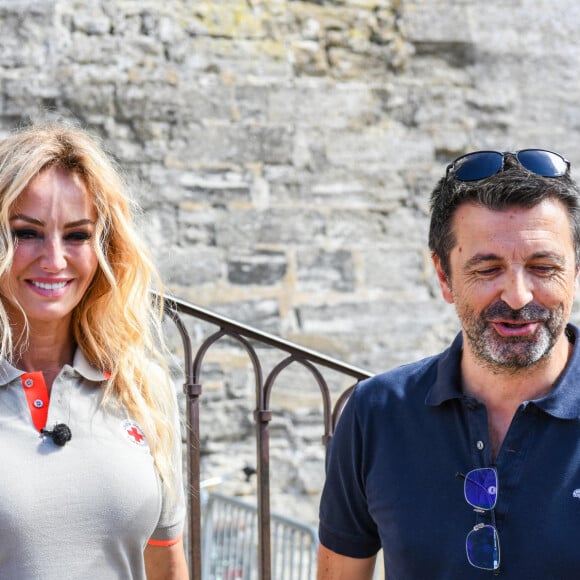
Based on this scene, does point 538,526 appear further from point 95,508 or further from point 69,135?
point 69,135

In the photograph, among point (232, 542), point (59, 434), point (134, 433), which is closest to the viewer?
point (59, 434)

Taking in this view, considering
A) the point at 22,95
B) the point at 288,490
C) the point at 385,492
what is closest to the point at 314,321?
the point at 288,490

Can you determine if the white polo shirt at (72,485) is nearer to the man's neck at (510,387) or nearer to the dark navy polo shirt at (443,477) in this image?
the dark navy polo shirt at (443,477)

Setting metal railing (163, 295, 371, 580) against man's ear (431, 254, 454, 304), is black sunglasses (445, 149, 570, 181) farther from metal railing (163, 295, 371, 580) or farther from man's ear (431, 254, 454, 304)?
metal railing (163, 295, 371, 580)

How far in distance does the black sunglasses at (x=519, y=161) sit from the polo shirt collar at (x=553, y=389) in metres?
0.29

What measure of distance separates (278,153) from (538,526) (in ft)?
10.6

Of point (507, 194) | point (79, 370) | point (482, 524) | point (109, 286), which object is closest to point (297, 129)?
point (109, 286)

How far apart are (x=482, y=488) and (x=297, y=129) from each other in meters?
3.21

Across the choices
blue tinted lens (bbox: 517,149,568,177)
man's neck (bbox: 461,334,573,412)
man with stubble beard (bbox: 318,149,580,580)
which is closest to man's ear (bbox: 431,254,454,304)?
man with stubble beard (bbox: 318,149,580,580)

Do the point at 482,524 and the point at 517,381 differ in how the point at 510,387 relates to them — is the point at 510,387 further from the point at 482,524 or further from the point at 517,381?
the point at 482,524

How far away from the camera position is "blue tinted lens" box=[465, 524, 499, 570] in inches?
55.9

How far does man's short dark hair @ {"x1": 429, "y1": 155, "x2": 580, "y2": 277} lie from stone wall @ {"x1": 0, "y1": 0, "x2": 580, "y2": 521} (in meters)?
2.80

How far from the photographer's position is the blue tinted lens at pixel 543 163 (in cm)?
158

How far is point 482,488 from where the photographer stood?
4.81ft
